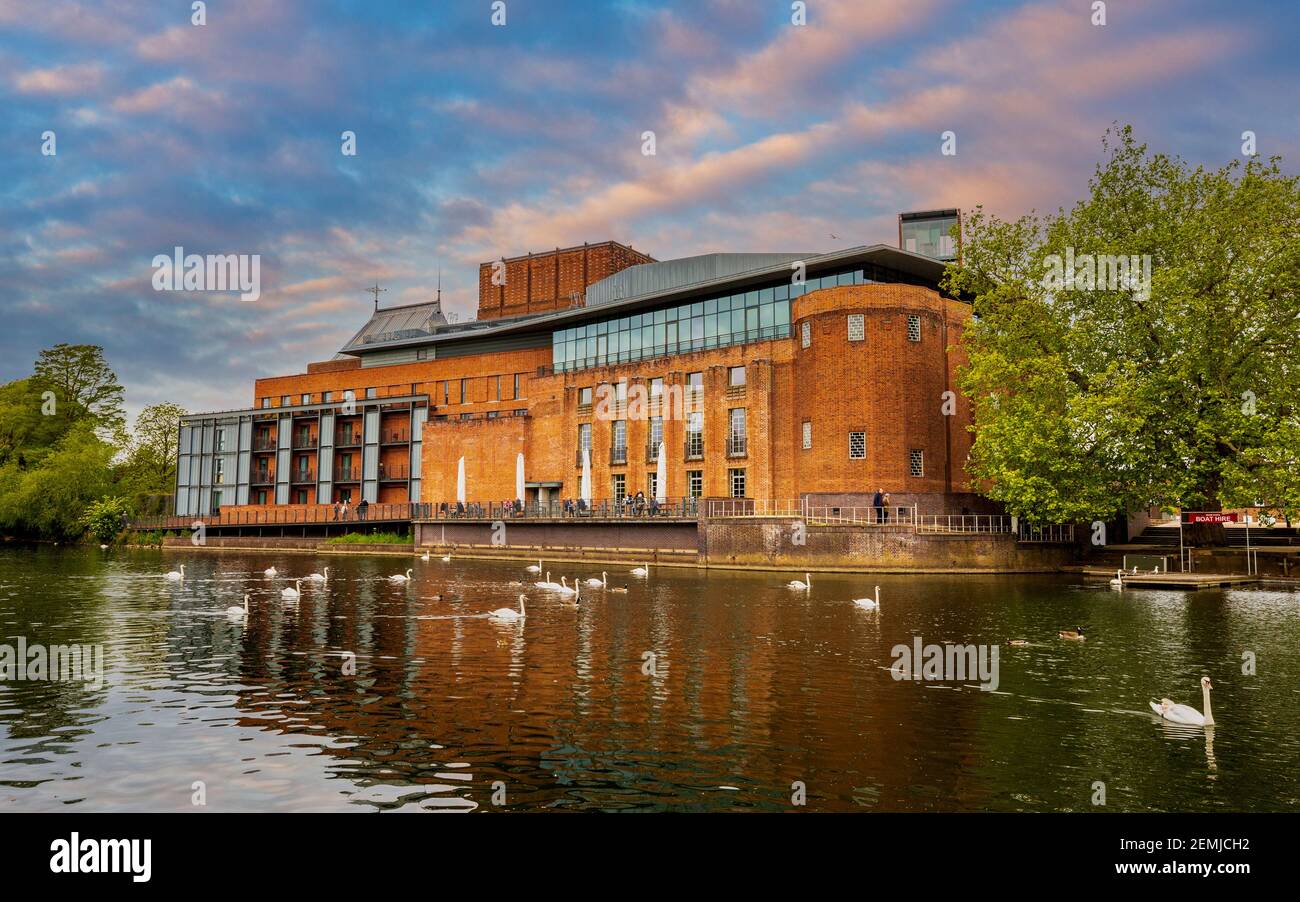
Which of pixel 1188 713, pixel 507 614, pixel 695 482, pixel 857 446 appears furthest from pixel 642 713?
pixel 695 482

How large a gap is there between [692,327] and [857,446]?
1573 cm

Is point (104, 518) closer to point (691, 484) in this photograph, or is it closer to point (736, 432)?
point (691, 484)

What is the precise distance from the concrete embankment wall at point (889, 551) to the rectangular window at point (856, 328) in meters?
11.7

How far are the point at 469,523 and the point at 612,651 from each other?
143 ft

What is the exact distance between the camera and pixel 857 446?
47812 millimetres

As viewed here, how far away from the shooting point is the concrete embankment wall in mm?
39969

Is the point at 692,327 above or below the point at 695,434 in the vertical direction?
above

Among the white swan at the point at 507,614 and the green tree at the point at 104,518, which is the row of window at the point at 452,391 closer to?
the green tree at the point at 104,518

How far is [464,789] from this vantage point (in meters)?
8.76

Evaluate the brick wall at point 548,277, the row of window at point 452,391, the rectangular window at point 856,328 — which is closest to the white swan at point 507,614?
the rectangular window at point 856,328

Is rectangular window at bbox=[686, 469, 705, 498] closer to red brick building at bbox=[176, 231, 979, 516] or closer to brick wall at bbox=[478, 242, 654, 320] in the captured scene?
red brick building at bbox=[176, 231, 979, 516]
